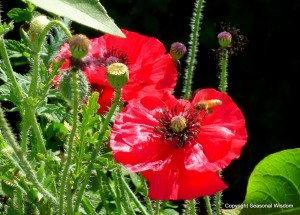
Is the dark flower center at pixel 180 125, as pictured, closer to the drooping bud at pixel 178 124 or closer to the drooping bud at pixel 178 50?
the drooping bud at pixel 178 124

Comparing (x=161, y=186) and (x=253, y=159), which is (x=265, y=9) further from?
(x=161, y=186)

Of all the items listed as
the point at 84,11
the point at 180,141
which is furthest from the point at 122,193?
the point at 84,11

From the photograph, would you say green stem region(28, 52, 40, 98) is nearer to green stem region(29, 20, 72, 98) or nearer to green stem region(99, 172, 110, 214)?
green stem region(29, 20, 72, 98)

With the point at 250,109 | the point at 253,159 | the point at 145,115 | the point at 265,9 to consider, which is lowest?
the point at 253,159

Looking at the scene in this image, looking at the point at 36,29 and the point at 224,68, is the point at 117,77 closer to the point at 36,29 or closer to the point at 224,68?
the point at 36,29

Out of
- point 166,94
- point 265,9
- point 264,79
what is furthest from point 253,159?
point 166,94

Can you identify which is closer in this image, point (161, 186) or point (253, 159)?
point (161, 186)

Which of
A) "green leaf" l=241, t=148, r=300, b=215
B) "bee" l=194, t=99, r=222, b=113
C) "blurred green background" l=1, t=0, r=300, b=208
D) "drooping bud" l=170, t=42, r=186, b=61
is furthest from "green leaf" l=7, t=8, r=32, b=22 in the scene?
"blurred green background" l=1, t=0, r=300, b=208
